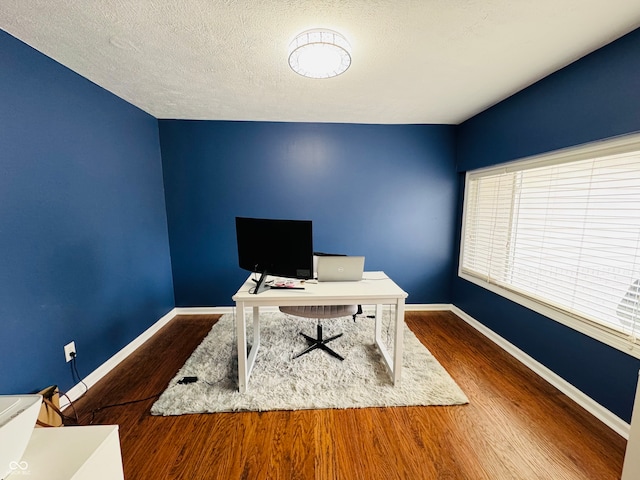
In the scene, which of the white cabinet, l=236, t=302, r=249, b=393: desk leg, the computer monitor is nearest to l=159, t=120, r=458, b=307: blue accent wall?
the computer monitor

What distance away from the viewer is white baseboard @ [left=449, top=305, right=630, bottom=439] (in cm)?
154

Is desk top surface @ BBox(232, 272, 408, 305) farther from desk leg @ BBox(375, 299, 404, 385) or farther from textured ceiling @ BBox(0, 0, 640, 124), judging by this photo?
textured ceiling @ BBox(0, 0, 640, 124)

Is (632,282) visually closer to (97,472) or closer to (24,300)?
(97,472)

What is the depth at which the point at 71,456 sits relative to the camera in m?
0.79

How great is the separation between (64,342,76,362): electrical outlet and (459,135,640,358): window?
11.9ft

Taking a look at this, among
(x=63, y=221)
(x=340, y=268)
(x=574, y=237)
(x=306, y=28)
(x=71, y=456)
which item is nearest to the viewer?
(x=71, y=456)

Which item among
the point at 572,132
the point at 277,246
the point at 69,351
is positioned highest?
the point at 572,132

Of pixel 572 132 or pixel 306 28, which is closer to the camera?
pixel 306 28

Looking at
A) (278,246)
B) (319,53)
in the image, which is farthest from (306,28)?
(278,246)

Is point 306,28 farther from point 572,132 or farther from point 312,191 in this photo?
point 572,132

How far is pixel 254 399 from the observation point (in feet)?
5.79

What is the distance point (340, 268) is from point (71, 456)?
166cm

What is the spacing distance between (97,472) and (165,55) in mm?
2194

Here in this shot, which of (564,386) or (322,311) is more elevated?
(322,311)
